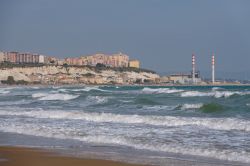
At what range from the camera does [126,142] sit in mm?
11227

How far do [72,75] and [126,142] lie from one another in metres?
132

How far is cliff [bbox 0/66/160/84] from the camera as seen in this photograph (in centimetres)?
13212

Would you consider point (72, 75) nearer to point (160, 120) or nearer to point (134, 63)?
point (134, 63)

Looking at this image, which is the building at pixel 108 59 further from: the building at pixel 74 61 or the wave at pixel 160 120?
the wave at pixel 160 120

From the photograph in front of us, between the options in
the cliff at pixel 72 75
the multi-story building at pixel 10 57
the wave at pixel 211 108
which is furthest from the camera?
the multi-story building at pixel 10 57

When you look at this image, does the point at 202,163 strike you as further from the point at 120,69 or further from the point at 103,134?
the point at 120,69

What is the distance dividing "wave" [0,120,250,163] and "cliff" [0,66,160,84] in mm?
114956

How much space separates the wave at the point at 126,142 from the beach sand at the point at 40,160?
1.93 m

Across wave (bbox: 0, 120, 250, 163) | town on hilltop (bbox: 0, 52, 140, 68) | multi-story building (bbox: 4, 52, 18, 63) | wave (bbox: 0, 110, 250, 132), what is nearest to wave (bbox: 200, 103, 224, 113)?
wave (bbox: 0, 110, 250, 132)

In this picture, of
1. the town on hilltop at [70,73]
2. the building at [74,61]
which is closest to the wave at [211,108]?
the town on hilltop at [70,73]

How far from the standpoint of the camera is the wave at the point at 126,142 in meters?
9.27

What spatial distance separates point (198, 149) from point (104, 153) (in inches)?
78.2

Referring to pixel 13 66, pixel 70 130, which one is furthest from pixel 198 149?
pixel 13 66

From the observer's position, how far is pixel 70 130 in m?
13.8
